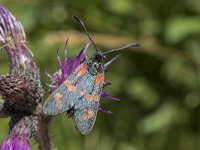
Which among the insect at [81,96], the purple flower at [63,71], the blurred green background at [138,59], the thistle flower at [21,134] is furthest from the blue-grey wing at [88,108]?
the blurred green background at [138,59]

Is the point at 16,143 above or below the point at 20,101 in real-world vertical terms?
below

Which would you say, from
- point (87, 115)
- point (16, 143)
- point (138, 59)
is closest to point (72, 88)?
point (87, 115)

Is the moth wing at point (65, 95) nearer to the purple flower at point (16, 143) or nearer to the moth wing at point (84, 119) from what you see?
the moth wing at point (84, 119)

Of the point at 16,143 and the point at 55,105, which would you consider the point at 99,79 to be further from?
the point at 16,143

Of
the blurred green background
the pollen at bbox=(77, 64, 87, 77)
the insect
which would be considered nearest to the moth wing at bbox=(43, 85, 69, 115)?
the insect

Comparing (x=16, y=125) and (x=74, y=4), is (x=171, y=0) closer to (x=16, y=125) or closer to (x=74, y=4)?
(x=74, y=4)

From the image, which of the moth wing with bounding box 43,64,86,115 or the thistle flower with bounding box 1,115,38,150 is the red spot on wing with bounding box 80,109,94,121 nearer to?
the moth wing with bounding box 43,64,86,115

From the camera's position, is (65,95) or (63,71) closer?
(65,95)
